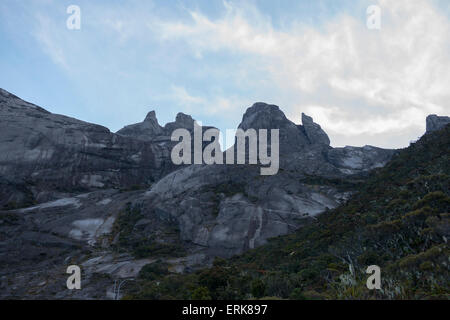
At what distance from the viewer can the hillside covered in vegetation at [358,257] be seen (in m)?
17.5

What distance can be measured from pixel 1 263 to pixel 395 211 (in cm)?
4603

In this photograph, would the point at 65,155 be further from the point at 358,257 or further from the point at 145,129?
the point at 358,257

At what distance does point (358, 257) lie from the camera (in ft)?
77.0

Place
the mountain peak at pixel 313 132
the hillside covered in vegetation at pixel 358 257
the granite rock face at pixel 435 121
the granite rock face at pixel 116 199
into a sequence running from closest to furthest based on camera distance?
the hillside covered in vegetation at pixel 358 257, the granite rock face at pixel 116 199, the granite rock face at pixel 435 121, the mountain peak at pixel 313 132

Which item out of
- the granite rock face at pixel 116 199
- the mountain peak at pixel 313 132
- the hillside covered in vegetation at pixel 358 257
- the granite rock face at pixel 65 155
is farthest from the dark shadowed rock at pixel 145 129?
the hillside covered in vegetation at pixel 358 257

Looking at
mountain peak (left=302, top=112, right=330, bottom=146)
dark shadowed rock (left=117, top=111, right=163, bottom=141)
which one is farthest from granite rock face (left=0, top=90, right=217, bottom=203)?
mountain peak (left=302, top=112, right=330, bottom=146)

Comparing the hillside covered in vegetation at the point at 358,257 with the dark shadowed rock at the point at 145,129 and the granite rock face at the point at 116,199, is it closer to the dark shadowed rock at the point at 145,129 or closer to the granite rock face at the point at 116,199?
the granite rock face at the point at 116,199

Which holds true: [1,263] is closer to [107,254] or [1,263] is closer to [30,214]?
[107,254]

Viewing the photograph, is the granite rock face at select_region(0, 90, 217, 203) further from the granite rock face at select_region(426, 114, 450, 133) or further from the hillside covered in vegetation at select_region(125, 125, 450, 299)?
the granite rock face at select_region(426, 114, 450, 133)

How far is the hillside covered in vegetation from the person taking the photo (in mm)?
17469

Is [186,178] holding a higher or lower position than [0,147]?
lower

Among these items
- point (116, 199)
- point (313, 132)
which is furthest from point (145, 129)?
point (116, 199)
